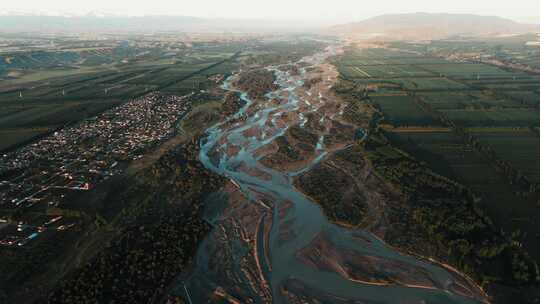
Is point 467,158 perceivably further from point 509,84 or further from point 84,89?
point 84,89

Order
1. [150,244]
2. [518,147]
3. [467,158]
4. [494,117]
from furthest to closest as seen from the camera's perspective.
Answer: [494,117]
[518,147]
[467,158]
[150,244]

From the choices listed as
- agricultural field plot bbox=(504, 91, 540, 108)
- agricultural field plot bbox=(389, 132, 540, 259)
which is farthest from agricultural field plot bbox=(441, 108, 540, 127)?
agricultural field plot bbox=(389, 132, 540, 259)

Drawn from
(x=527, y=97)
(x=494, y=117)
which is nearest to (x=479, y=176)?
(x=494, y=117)

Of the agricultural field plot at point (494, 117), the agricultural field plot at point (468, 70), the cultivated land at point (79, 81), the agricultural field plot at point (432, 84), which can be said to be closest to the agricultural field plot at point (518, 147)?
the agricultural field plot at point (494, 117)

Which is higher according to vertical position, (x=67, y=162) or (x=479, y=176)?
(x=479, y=176)

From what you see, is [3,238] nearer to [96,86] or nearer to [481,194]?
[481,194]

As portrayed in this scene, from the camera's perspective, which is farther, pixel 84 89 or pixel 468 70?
pixel 468 70
